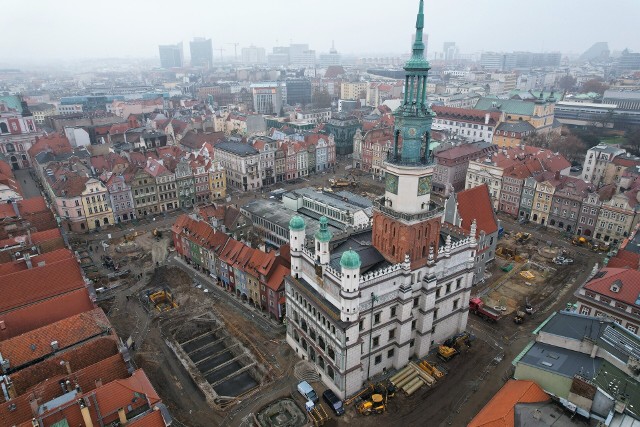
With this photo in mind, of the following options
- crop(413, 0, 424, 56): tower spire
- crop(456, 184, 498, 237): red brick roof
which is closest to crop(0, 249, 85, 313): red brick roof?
crop(413, 0, 424, 56): tower spire

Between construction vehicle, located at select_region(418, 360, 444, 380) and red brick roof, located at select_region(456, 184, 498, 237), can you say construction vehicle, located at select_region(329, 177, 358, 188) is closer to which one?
red brick roof, located at select_region(456, 184, 498, 237)

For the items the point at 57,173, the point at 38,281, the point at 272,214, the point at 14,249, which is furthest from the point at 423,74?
the point at 57,173

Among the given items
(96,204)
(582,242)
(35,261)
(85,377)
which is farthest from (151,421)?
(582,242)

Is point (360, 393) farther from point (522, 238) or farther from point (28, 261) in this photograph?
point (522, 238)

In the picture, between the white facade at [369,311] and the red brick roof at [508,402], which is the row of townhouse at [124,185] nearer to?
the white facade at [369,311]

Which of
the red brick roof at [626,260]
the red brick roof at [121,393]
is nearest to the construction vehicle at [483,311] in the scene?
the red brick roof at [626,260]
